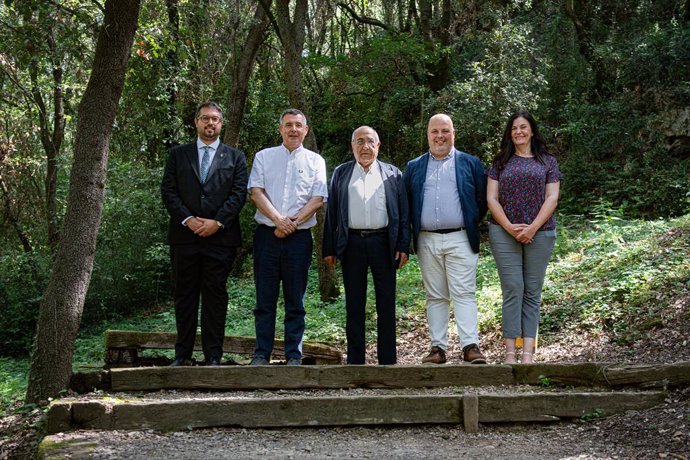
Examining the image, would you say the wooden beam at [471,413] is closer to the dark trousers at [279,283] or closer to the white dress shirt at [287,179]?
the dark trousers at [279,283]

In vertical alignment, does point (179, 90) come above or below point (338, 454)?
above

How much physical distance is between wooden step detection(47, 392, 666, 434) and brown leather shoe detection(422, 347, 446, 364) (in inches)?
42.8

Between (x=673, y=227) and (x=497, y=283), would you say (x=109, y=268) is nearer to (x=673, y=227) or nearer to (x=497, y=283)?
(x=497, y=283)

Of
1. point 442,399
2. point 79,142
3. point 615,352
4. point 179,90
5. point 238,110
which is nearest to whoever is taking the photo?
point 442,399

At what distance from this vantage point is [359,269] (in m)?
5.73

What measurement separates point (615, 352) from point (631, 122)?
9745 millimetres

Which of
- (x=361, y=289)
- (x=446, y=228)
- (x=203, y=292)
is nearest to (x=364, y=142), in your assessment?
(x=446, y=228)

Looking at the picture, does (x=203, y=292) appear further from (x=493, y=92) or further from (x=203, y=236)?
(x=493, y=92)

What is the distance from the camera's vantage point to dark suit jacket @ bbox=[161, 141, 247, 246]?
5605 millimetres

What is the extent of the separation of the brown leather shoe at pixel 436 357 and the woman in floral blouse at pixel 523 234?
51cm

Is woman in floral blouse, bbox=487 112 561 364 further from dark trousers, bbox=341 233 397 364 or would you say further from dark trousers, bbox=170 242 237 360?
dark trousers, bbox=170 242 237 360

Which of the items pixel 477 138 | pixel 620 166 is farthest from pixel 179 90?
pixel 620 166

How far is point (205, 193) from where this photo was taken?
5.64 m

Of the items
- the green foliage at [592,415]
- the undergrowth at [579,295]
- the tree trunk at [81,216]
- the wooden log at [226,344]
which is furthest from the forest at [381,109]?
the green foliage at [592,415]
